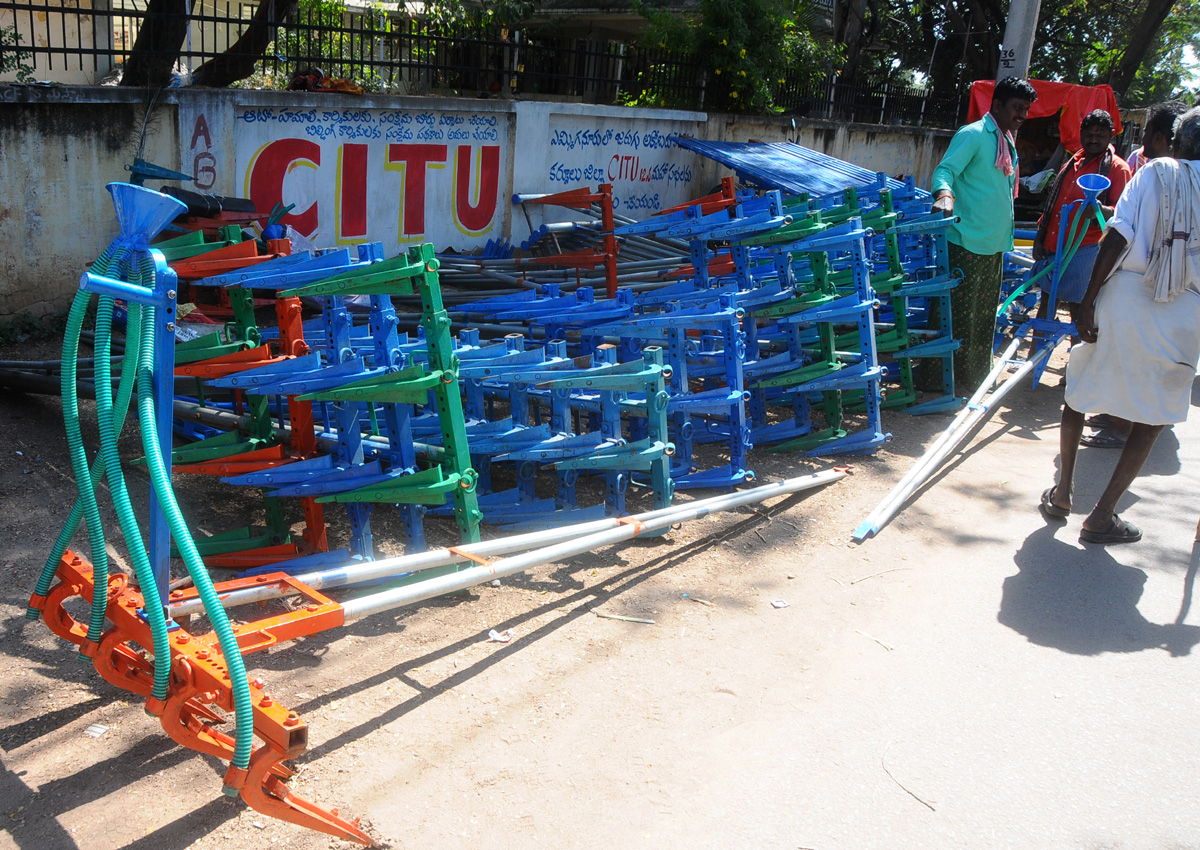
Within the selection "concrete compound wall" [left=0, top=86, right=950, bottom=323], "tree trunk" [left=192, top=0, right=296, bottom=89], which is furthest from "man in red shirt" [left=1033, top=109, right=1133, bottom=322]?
"tree trunk" [left=192, top=0, right=296, bottom=89]

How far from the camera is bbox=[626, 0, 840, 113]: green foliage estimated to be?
41.0ft

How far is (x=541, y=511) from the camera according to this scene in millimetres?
4488

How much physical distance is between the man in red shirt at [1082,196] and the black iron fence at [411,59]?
19.2 feet

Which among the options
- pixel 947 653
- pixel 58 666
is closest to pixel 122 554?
pixel 58 666

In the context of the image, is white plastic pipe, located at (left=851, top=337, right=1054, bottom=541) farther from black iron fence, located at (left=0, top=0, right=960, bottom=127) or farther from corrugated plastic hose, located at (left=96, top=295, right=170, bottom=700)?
black iron fence, located at (left=0, top=0, right=960, bottom=127)

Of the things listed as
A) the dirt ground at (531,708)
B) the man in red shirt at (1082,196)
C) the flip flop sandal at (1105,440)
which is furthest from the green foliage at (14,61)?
the flip flop sandal at (1105,440)

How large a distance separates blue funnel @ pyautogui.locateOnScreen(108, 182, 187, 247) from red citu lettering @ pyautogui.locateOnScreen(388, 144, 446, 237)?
712cm

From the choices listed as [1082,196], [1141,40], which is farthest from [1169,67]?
[1082,196]

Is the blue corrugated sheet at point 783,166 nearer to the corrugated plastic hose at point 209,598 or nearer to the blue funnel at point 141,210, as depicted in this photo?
the blue funnel at point 141,210

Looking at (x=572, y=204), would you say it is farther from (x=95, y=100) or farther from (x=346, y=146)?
(x=95, y=100)

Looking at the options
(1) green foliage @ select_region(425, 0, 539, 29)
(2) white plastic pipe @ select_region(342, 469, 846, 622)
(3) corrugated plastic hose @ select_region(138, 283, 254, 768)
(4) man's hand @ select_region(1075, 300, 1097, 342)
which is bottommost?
(2) white plastic pipe @ select_region(342, 469, 846, 622)

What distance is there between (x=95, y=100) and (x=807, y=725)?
6.86 m

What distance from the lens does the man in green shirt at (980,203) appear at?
6.36 m

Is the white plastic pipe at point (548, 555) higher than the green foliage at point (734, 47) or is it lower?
lower
